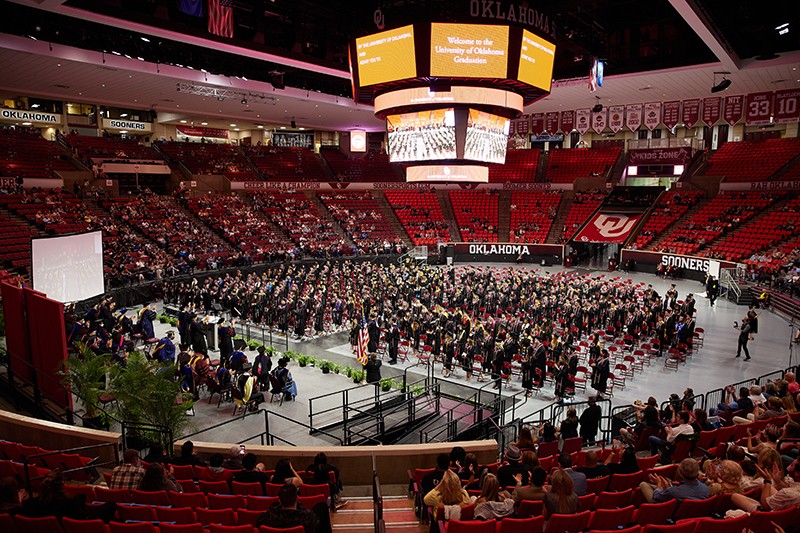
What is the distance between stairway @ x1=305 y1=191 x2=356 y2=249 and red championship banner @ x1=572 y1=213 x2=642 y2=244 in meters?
16.8

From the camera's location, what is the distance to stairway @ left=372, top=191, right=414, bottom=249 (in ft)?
136

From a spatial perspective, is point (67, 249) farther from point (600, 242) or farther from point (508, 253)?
point (600, 242)

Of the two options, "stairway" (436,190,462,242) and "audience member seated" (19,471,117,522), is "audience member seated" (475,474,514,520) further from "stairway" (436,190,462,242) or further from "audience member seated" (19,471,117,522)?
"stairway" (436,190,462,242)

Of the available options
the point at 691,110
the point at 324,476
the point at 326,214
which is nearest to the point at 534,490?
the point at 324,476

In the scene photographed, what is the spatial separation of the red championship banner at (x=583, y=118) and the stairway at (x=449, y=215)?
12239mm

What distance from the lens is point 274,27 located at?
2669 cm

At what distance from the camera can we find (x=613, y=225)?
37.9m

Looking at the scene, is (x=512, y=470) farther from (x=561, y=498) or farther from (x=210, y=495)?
(x=210, y=495)

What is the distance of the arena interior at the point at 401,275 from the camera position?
20.2 ft

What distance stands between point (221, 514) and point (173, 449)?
329 cm

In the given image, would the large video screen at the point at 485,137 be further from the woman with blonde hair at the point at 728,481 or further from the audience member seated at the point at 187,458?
the woman with blonde hair at the point at 728,481

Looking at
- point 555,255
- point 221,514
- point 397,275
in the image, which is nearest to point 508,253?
point 555,255

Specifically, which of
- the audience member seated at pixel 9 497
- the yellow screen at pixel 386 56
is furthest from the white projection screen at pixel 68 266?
the audience member seated at pixel 9 497

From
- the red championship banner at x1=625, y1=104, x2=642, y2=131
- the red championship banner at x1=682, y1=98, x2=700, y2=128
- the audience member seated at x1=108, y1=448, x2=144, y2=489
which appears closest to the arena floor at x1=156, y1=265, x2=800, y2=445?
the audience member seated at x1=108, y1=448, x2=144, y2=489
